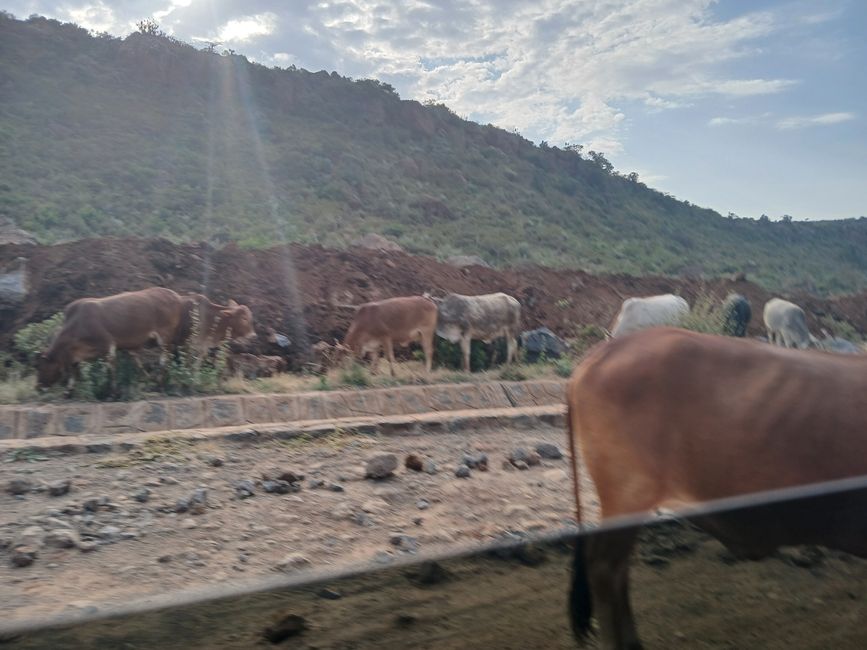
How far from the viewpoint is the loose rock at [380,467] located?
22.6ft

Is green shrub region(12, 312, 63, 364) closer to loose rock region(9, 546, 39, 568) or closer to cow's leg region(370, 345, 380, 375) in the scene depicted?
cow's leg region(370, 345, 380, 375)

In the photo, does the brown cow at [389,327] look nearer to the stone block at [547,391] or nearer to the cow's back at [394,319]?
the cow's back at [394,319]

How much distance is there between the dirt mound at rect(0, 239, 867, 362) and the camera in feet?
46.1

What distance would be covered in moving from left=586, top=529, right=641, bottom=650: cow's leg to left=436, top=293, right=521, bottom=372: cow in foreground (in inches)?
425

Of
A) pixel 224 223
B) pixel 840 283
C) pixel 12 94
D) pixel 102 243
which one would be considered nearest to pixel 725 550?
pixel 102 243

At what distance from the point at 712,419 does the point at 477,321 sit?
36.9ft

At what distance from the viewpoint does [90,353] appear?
1003 centimetres

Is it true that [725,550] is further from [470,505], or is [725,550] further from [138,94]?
[138,94]

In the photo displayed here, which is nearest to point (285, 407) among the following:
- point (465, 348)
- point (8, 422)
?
point (8, 422)

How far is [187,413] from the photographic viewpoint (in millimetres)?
8969

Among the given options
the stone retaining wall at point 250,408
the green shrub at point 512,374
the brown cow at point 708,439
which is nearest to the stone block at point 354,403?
the stone retaining wall at point 250,408

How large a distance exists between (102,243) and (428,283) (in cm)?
695

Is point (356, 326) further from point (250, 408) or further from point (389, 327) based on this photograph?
point (250, 408)

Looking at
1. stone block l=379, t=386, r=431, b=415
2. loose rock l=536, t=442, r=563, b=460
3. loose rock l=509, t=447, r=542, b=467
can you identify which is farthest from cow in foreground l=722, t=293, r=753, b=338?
loose rock l=509, t=447, r=542, b=467
